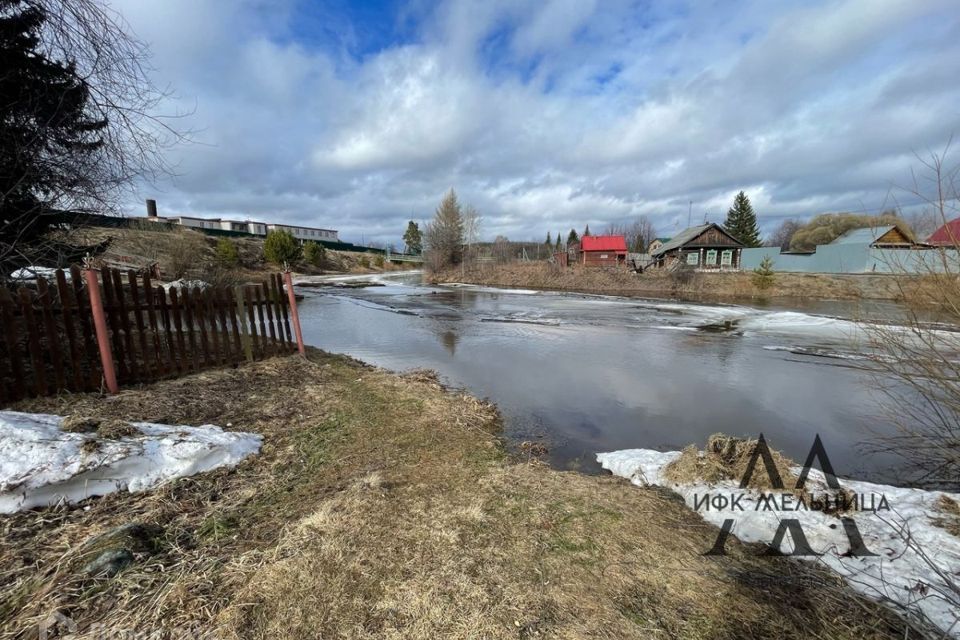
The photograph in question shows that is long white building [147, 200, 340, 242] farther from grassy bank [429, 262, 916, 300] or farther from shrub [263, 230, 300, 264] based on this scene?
grassy bank [429, 262, 916, 300]

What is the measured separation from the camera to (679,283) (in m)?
31.6

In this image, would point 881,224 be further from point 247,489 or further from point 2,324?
point 2,324

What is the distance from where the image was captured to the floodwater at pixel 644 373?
17.8 feet

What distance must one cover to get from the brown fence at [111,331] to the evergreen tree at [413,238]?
279 ft

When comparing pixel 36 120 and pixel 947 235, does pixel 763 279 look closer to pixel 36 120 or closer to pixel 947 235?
pixel 947 235

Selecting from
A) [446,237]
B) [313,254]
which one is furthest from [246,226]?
[446,237]

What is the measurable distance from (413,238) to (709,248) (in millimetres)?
65755

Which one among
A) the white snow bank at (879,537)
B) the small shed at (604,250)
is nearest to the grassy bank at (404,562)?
the white snow bank at (879,537)

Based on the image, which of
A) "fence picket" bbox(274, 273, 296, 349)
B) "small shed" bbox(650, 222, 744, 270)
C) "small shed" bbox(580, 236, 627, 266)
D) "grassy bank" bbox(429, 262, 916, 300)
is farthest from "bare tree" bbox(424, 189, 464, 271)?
"fence picket" bbox(274, 273, 296, 349)

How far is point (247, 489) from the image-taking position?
315 centimetres

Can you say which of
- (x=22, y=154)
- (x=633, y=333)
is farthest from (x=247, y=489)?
(x=633, y=333)

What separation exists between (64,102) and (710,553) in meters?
8.02

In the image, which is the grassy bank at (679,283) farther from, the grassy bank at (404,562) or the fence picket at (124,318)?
the fence picket at (124,318)

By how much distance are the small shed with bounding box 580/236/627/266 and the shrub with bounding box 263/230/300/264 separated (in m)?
37.2
